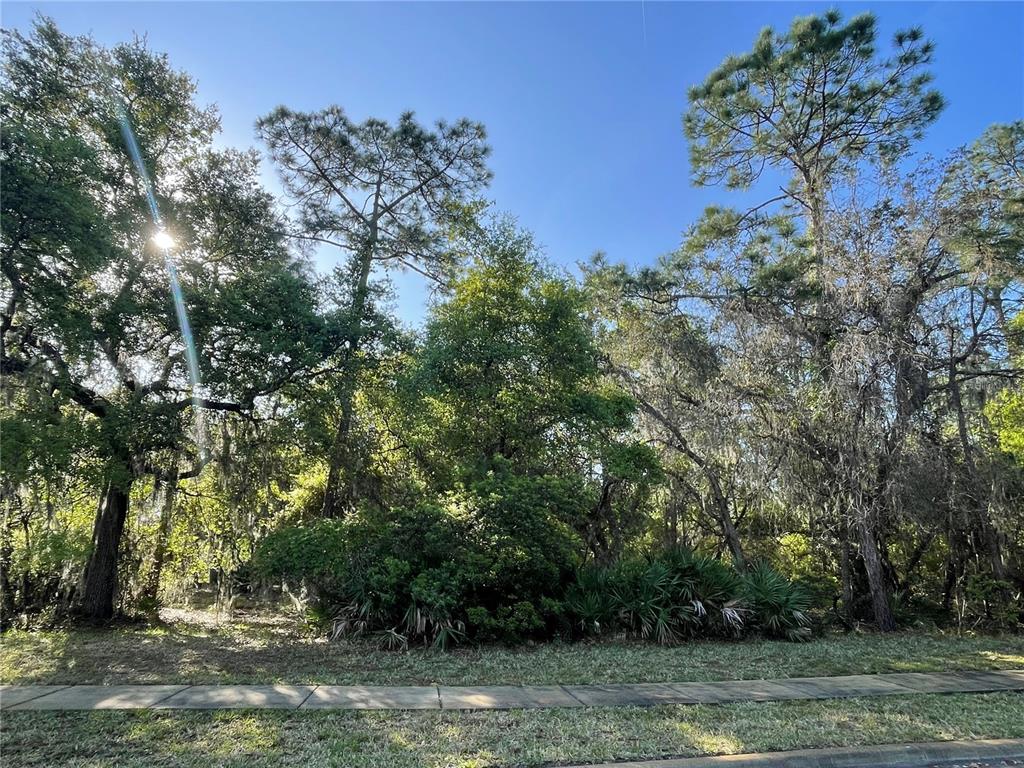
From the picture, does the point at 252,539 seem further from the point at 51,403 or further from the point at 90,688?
→ the point at 90,688

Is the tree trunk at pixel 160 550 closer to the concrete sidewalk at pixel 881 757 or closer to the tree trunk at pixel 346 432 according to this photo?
the tree trunk at pixel 346 432

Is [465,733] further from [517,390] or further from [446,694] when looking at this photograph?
[517,390]

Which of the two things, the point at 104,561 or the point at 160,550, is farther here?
the point at 160,550

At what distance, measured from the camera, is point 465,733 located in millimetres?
4344

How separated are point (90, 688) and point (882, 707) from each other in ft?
25.8

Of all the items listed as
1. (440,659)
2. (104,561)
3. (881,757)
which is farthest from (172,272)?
(881,757)

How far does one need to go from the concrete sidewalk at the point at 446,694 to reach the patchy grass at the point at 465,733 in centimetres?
24

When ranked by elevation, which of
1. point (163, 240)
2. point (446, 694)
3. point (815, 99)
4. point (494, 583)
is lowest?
point (446, 694)

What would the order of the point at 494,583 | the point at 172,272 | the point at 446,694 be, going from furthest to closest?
the point at 172,272 → the point at 494,583 → the point at 446,694

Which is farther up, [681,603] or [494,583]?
[494,583]

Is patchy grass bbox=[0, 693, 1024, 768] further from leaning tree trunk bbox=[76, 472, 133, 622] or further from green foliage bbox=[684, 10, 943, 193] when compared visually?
green foliage bbox=[684, 10, 943, 193]

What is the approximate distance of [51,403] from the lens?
343 inches

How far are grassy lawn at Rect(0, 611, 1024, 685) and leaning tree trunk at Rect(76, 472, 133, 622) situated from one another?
0.94m

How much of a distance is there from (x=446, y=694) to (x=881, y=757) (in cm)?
372
